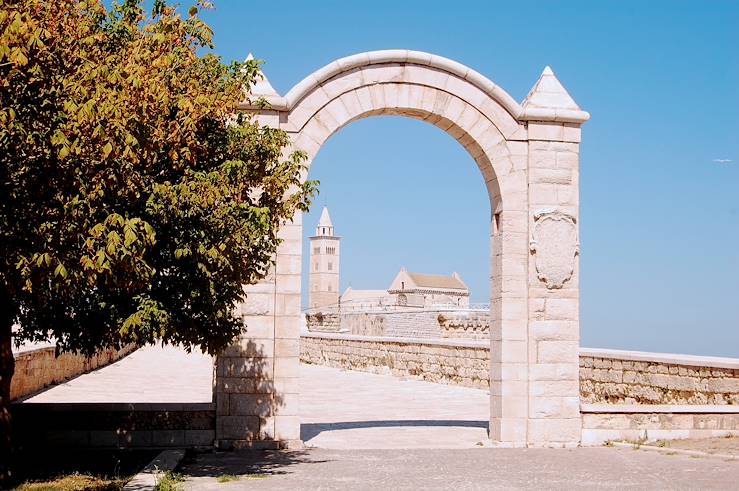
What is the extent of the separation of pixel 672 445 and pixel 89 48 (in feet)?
27.6

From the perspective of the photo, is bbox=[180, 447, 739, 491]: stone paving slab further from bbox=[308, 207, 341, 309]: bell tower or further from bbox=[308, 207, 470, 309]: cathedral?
bbox=[308, 207, 341, 309]: bell tower

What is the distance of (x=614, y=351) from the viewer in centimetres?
1571

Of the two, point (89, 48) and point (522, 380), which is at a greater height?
point (89, 48)

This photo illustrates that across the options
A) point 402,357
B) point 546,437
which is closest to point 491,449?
point 546,437

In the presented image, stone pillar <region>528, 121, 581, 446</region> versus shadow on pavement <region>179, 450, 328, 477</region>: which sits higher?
stone pillar <region>528, 121, 581, 446</region>

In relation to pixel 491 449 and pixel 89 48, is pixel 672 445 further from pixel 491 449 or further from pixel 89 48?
pixel 89 48

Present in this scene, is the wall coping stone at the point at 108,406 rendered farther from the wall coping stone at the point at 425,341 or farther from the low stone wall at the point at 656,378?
the wall coping stone at the point at 425,341

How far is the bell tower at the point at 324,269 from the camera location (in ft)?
382

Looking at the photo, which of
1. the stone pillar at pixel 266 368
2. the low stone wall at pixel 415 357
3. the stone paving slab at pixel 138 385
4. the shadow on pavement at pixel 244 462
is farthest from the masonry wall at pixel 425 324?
the shadow on pavement at pixel 244 462

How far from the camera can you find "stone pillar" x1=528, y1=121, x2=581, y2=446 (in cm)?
1161

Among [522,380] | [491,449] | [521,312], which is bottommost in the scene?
[491,449]

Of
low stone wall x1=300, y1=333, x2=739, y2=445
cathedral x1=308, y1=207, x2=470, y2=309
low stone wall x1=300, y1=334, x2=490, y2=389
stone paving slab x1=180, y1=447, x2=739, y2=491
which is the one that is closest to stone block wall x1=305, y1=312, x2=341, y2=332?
low stone wall x1=300, y1=334, x2=490, y2=389

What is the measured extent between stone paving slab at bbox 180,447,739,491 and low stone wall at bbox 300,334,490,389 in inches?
360

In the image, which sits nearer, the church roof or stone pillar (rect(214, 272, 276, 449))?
stone pillar (rect(214, 272, 276, 449))
